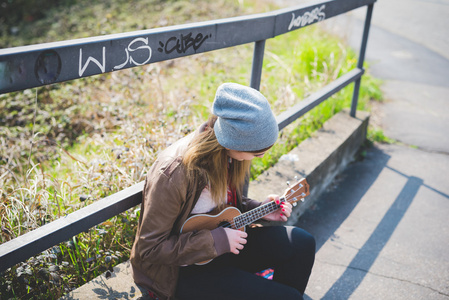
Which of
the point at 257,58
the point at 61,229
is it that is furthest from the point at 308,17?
the point at 61,229

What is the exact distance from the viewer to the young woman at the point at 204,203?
68.2 inches

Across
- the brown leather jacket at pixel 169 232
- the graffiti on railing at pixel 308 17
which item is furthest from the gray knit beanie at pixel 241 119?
the graffiti on railing at pixel 308 17

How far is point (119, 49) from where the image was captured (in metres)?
1.62

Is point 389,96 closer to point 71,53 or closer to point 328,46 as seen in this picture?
point 328,46

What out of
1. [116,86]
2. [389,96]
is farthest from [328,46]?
[116,86]

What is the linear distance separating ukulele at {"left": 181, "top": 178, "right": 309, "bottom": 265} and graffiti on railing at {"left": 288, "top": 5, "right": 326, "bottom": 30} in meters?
1.07

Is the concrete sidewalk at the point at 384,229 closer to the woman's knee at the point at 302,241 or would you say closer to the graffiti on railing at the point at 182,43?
the woman's knee at the point at 302,241

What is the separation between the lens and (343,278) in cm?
272

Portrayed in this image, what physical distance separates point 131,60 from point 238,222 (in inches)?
36.5

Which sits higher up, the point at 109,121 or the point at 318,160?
the point at 318,160

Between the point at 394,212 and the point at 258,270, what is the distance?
5.62 feet

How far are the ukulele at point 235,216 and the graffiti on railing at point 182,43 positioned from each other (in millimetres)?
754

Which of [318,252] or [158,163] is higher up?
[158,163]

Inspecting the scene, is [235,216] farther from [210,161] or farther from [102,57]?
[102,57]
